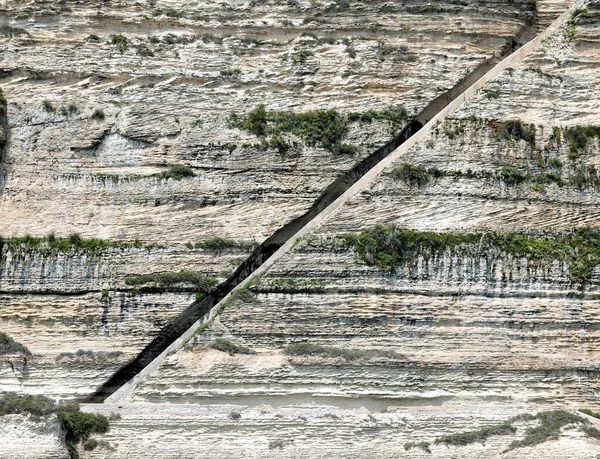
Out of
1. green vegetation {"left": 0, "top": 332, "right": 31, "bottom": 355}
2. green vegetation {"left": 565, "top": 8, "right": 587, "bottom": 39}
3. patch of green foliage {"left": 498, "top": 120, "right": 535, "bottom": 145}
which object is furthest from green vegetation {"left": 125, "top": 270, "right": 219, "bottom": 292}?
green vegetation {"left": 565, "top": 8, "right": 587, "bottom": 39}

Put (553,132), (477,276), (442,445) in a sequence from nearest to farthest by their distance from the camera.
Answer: (442,445) → (477,276) → (553,132)

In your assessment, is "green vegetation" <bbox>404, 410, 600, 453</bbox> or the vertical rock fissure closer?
"green vegetation" <bbox>404, 410, 600, 453</bbox>

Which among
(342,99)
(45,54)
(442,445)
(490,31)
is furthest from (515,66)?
(45,54)

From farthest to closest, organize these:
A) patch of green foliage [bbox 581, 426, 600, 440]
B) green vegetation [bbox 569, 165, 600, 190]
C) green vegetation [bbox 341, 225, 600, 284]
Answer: green vegetation [bbox 569, 165, 600, 190]
green vegetation [bbox 341, 225, 600, 284]
patch of green foliage [bbox 581, 426, 600, 440]

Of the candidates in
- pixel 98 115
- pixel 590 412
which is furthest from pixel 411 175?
pixel 98 115

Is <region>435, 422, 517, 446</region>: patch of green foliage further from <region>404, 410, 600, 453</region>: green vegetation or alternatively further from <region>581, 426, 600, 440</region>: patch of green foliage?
<region>581, 426, 600, 440</region>: patch of green foliage

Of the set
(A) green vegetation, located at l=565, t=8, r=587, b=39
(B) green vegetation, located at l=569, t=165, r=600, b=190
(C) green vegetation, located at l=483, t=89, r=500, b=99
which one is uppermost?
(A) green vegetation, located at l=565, t=8, r=587, b=39

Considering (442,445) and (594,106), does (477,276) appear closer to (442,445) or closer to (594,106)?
(442,445)
